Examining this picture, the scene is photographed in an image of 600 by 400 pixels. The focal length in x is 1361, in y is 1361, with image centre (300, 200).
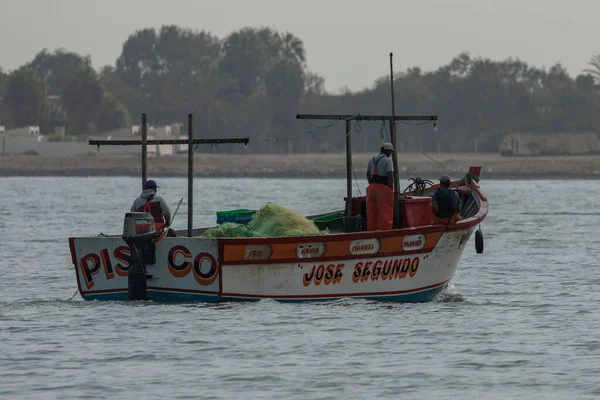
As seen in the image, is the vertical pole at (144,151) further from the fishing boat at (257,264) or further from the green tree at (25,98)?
the green tree at (25,98)

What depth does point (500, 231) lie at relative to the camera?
45.0 meters

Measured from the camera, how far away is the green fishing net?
20094mm

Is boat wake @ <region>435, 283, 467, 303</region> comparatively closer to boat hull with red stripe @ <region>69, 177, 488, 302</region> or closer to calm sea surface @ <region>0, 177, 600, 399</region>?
calm sea surface @ <region>0, 177, 600, 399</region>

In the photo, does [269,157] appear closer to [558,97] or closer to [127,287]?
[558,97]

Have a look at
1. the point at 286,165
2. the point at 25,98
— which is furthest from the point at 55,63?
the point at 286,165

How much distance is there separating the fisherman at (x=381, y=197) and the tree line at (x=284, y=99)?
104 m

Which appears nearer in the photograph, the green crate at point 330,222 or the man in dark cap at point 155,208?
the man in dark cap at point 155,208

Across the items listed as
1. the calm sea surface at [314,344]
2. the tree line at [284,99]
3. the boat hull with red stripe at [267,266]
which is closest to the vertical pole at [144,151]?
the boat hull with red stripe at [267,266]

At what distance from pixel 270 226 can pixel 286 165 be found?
104m

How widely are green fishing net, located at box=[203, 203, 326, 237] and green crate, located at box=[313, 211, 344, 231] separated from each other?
1.76 metres

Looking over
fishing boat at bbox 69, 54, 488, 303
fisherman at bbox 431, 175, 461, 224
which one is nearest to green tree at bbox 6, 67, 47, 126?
fishing boat at bbox 69, 54, 488, 303

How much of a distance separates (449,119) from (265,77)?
24.8 metres

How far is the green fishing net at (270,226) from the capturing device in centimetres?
2009

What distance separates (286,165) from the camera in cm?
12444
